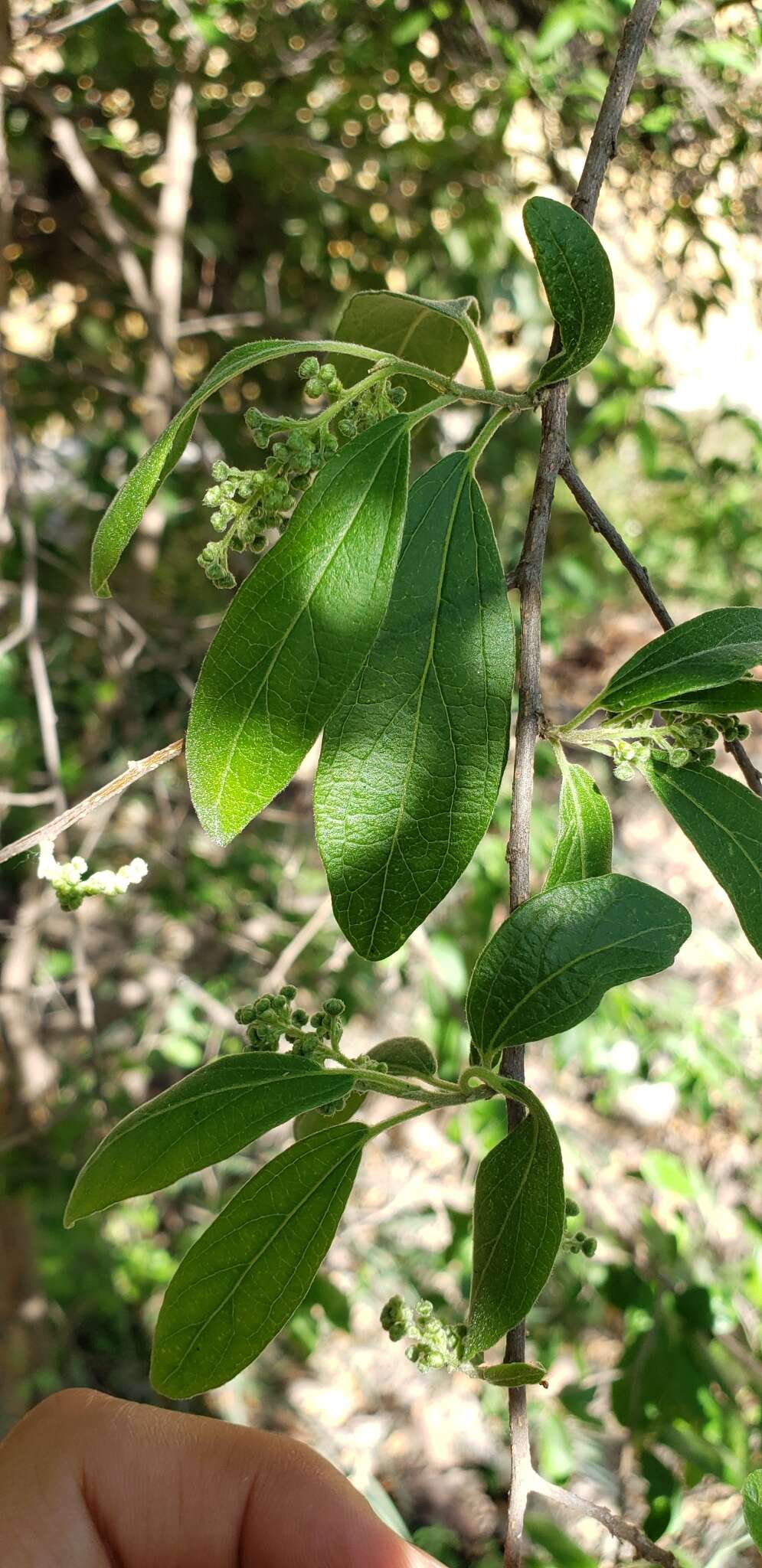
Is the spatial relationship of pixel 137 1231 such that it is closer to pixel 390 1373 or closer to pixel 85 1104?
pixel 85 1104

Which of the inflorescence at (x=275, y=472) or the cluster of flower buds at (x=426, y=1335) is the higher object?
the inflorescence at (x=275, y=472)

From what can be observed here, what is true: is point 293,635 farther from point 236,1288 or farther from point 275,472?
point 236,1288

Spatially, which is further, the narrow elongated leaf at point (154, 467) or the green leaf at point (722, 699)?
the green leaf at point (722, 699)

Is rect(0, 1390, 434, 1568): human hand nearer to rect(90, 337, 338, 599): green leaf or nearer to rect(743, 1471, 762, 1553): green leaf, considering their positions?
rect(743, 1471, 762, 1553): green leaf

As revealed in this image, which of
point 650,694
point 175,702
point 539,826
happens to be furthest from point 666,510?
point 650,694

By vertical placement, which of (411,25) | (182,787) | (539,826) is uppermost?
(411,25)

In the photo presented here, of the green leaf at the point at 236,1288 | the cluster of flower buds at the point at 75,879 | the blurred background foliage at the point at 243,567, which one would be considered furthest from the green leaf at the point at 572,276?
the blurred background foliage at the point at 243,567

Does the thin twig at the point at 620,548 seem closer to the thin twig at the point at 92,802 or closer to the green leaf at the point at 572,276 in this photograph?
the green leaf at the point at 572,276
